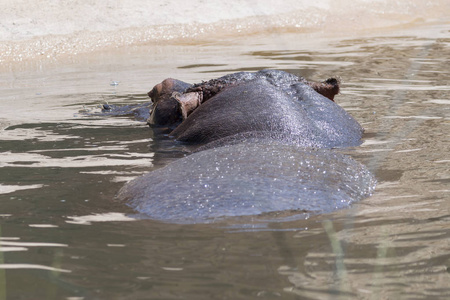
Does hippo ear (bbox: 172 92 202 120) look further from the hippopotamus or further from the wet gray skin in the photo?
the wet gray skin

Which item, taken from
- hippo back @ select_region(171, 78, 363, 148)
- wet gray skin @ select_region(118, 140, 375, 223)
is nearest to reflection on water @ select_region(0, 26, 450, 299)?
wet gray skin @ select_region(118, 140, 375, 223)

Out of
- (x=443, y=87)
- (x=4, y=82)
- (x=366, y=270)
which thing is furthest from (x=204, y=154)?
(x=4, y=82)

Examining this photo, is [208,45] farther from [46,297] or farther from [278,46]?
[46,297]

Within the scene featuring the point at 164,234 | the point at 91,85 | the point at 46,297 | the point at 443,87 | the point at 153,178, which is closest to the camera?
the point at 46,297

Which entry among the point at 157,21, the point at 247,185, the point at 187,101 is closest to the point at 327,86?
the point at 187,101

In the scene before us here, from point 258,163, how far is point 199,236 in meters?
0.64

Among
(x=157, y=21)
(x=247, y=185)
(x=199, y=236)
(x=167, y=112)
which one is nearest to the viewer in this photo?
(x=199, y=236)

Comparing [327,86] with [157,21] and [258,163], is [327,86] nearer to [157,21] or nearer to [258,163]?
[258,163]

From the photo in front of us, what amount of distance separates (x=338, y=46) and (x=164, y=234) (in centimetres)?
Result: 922

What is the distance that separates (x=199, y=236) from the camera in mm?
2590

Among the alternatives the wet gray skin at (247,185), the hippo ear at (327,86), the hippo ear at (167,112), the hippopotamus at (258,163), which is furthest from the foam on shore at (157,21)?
the wet gray skin at (247,185)

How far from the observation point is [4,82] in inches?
350

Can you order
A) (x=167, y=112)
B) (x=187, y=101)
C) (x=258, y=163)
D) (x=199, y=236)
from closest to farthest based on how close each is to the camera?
(x=199, y=236) → (x=258, y=163) → (x=187, y=101) → (x=167, y=112)

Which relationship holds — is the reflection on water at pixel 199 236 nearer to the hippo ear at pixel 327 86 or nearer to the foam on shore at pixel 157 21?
the hippo ear at pixel 327 86
